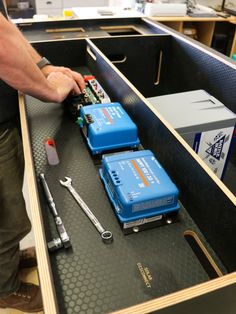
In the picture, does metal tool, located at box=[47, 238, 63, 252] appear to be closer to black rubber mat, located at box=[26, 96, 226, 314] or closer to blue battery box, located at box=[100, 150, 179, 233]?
black rubber mat, located at box=[26, 96, 226, 314]

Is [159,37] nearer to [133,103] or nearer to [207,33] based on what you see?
[133,103]

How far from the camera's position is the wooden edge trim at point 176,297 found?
0.42m

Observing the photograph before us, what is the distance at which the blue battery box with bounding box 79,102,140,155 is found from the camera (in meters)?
0.91

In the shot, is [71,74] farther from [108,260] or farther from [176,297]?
[176,297]

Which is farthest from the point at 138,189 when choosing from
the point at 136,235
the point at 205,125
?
the point at 205,125

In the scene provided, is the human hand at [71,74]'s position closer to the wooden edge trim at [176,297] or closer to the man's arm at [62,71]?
the man's arm at [62,71]

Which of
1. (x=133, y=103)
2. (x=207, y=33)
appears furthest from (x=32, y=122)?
(x=207, y=33)

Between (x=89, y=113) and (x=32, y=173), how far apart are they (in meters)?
0.33

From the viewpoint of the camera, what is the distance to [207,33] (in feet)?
10.1

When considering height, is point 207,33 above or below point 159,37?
below

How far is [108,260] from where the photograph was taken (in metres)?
0.66

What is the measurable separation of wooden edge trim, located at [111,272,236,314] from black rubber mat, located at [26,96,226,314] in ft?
0.58

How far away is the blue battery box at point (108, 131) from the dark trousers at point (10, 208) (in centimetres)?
30

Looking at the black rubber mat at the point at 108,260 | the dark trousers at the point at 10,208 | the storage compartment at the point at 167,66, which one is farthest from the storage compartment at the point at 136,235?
the storage compartment at the point at 167,66
